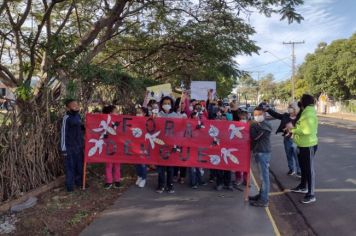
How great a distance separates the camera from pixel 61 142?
25.1ft

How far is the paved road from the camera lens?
612 cm

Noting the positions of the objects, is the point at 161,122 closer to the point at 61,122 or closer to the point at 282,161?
the point at 61,122

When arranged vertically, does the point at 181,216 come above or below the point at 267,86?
below

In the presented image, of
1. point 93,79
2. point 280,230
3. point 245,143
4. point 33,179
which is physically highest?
point 93,79

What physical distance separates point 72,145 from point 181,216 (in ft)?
9.01

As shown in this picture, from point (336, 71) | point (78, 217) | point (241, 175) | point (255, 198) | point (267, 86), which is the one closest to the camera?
point (78, 217)

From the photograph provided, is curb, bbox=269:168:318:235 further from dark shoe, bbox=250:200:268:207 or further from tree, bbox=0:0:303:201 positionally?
tree, bbox=0:0:303:201

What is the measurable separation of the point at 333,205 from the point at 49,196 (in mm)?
4975

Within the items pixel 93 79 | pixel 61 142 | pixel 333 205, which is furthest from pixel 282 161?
pixel 61 142

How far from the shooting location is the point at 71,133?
25.6ft

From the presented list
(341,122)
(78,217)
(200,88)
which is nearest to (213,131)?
(78,217)

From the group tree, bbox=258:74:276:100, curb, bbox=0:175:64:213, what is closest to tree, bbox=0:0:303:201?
curb, bbox=0:175:64:213

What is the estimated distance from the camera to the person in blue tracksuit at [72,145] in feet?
25.2

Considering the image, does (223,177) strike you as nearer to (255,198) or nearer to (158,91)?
(255,198)
